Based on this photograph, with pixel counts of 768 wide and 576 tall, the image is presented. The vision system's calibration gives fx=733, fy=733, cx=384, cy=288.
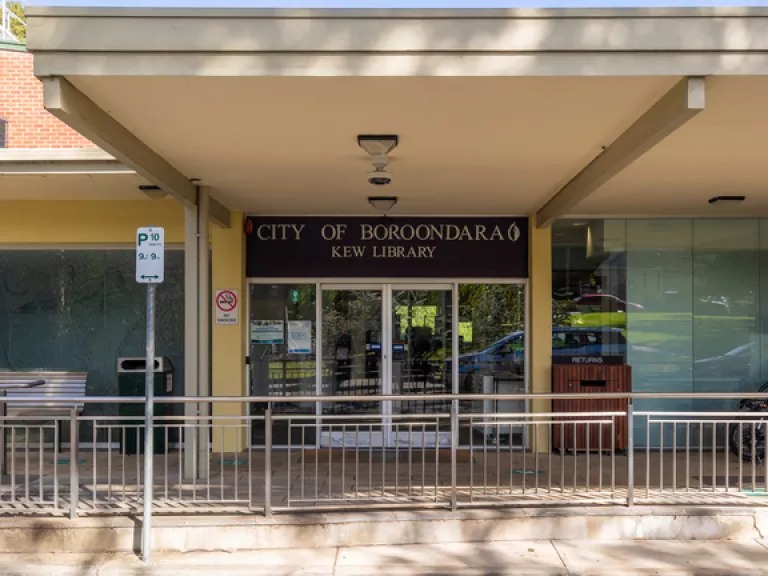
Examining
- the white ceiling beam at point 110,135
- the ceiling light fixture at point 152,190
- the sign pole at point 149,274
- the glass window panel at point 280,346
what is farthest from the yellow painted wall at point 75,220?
the sign pole at point 149,274

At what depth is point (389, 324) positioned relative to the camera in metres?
9.50

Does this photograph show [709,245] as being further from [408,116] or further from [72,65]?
[72,65]

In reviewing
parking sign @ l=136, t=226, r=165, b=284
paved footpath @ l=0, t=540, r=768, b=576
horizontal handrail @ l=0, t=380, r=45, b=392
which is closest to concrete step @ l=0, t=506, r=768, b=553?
paved footpath @ l=0, t=540, r=768, b=576

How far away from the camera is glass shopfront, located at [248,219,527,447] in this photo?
31.0ft

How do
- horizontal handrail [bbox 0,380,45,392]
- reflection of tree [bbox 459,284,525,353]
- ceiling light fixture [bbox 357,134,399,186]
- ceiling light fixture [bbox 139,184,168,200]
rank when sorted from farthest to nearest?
1. reflection of tree [bbox 459,284,525,353]
2. ceiling light fixture [bbox 139,184,168,200]
3. horizontal handrail [bbox 0,380,45,392]
4. ceiling light fixture [bbox 357,134,399,186]

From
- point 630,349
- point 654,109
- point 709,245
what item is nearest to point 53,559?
point 654,109

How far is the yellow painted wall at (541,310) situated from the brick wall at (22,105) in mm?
6935

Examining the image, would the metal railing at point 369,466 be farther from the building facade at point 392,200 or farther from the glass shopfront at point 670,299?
the glass shopfront at point 670,299

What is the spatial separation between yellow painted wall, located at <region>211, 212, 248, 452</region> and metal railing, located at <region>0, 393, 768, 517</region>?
366mm

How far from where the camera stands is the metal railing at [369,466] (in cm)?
601

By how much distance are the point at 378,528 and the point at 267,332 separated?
406 cm

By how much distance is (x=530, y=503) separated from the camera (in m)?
6.19

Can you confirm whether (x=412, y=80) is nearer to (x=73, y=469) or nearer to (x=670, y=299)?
(x=73, y=469)

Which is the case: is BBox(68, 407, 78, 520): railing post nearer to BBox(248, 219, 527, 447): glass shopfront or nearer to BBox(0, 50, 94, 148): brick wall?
BBox(248, 219, 527, 447): glass shopfront
